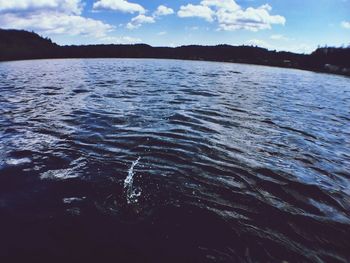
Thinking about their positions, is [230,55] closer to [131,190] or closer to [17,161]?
[17,161]

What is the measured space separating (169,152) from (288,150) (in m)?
4.96

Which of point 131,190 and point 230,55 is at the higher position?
point 230,55

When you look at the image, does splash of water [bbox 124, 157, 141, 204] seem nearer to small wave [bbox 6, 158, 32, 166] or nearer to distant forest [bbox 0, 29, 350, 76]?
small wave [bbox 6, 158, 32, 166]

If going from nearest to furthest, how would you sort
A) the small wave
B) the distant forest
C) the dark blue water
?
1. the dark blue water
2. the small wave
3. the distant forest

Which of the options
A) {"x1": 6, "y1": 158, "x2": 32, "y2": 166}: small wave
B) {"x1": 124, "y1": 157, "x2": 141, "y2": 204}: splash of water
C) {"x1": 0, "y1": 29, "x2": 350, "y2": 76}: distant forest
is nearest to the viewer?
{"x1": 124, "y1": 157, "x2": 141, "y2": 204}: splash of water

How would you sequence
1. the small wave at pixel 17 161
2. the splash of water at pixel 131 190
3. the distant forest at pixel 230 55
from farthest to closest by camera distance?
the distant forest at pixel 230 55
the small wave at pixel 17 161
the splash of water at pixel 131 190

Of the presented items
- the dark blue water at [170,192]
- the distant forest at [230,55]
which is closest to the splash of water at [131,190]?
the dark blue water at [170,192]

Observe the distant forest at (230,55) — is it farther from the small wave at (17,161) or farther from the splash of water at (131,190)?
the small wave at (17,161)

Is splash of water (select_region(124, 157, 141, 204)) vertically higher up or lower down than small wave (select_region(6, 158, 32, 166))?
higher up

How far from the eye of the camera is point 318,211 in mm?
6723

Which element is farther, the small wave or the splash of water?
the small wave

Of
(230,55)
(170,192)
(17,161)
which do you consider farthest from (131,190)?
(230,55)

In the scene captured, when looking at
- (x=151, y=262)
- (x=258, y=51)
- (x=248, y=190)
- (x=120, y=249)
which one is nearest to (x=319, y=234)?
(x=248, y=190)

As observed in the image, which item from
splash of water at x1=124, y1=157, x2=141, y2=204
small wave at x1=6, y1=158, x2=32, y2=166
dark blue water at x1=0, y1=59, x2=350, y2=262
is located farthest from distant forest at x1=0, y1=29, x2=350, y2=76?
small wave at x1=6, y1=158, x2=32, y2=166
